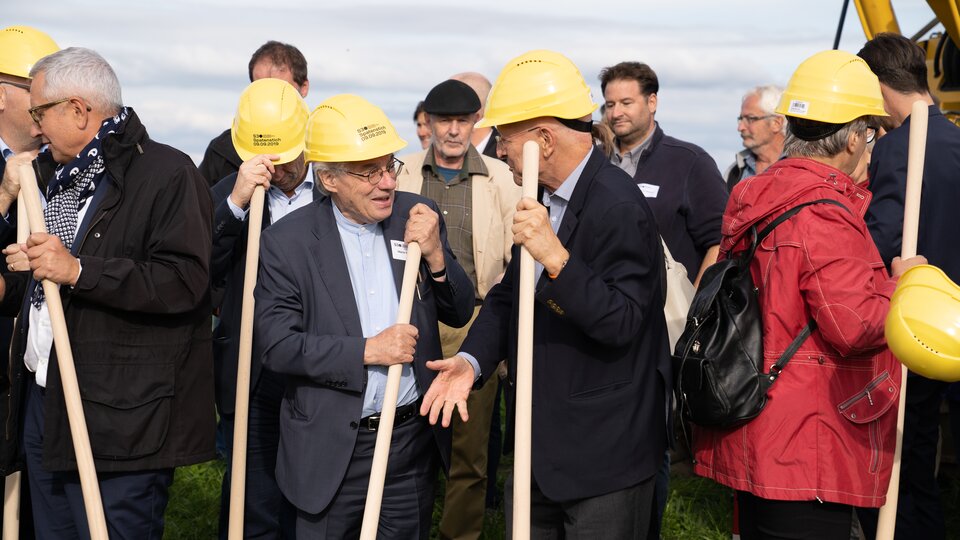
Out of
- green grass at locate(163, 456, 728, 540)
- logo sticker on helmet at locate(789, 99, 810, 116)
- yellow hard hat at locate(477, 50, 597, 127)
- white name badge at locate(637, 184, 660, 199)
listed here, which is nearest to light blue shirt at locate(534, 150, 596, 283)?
yellow hard hat at locate(477, 50, 597, 127)

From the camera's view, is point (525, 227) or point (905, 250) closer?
point (525, 227)

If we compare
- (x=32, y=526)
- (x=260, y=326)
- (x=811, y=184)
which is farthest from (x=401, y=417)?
(x=32, y=526)

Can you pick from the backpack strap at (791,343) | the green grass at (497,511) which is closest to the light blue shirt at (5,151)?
the green grass at (497,511)

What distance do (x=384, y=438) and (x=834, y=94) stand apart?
1.85 metres

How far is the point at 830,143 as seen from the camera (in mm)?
3537

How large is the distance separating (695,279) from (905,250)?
2.59 metres

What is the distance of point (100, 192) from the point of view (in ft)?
13.4

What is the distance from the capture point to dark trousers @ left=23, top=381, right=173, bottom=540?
13.3 ft

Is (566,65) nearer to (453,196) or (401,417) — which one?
(401,417)

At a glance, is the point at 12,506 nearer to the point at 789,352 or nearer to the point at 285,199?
the point at 285,199

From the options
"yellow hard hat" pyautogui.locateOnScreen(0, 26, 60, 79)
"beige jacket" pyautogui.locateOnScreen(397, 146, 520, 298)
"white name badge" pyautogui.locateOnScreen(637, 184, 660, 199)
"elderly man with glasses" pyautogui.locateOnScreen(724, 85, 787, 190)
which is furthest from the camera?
"elderly man with glasses" pyautogui.locateOnScreen(724, 85, 787, 190)

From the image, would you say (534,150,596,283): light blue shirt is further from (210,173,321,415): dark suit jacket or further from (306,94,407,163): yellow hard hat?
(210,173,321,415): dark suit jacket

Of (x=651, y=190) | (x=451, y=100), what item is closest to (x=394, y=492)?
(x=651, y=190)

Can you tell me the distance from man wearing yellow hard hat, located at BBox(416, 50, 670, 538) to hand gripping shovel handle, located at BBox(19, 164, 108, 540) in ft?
4.18
